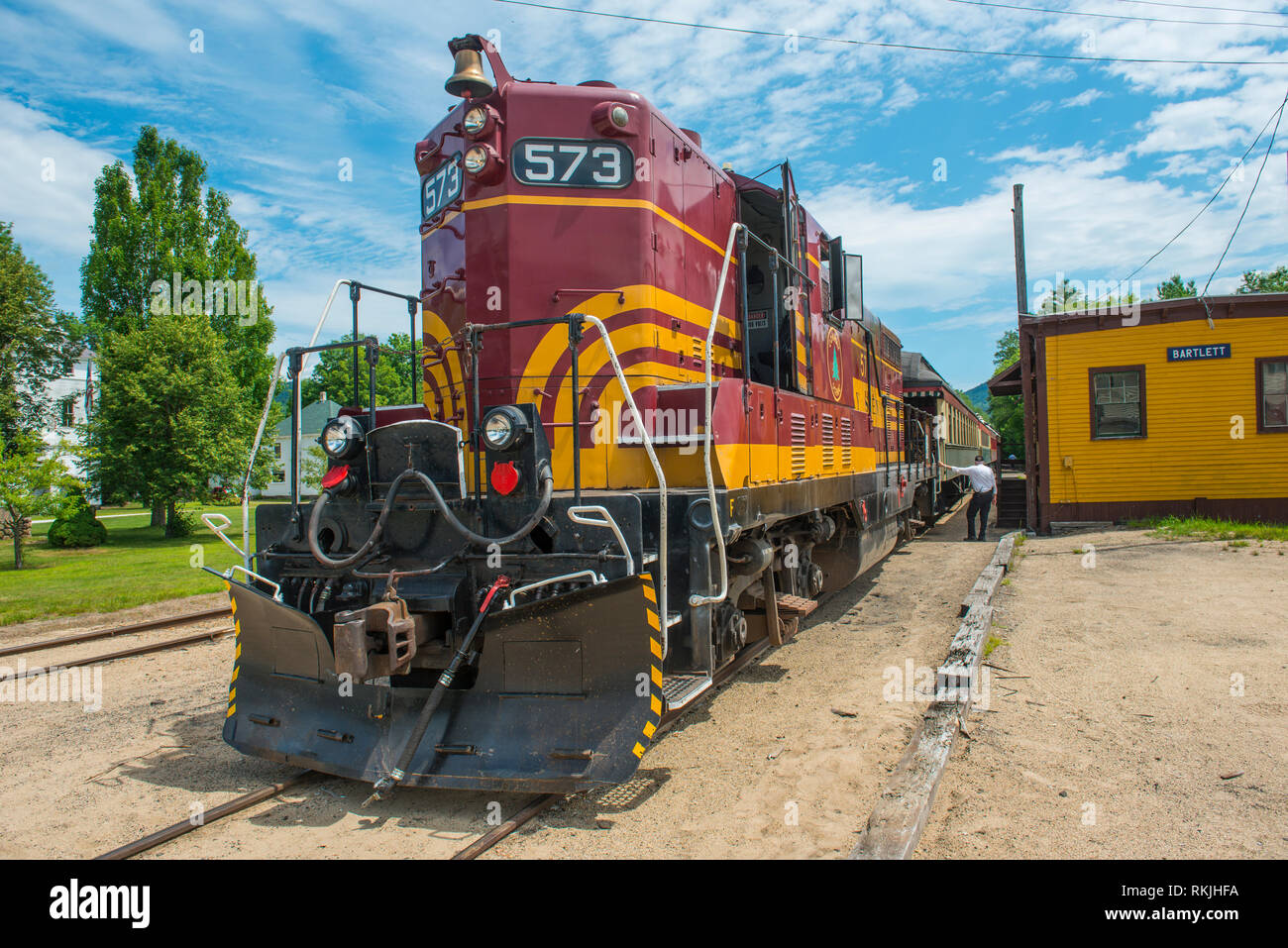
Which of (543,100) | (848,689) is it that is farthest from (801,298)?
(848,689)

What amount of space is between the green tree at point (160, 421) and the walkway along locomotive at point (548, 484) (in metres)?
16.9

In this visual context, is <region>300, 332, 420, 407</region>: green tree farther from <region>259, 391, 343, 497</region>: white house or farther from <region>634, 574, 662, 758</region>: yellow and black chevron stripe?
<region>634, 574, 662, 758</region>: yellow and black chevron stripe

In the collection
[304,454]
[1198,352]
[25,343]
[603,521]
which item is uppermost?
[25,343]

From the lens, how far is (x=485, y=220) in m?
4.84

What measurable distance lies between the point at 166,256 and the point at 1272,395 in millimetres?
29258

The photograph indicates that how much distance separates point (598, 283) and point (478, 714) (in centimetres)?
261

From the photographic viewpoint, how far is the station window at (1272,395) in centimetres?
1425

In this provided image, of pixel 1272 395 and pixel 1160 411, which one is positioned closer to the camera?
pixel 1272 395

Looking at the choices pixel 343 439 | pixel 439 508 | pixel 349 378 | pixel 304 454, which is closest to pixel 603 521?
pixel 439 508

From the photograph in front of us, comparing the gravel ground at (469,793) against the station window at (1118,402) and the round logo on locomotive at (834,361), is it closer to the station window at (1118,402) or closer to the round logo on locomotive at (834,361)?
the round logo on locomotive at (834,361)

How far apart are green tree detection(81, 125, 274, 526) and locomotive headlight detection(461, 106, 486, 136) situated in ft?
71.2

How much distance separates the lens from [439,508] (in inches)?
154

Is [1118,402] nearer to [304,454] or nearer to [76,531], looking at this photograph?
[304,454]
